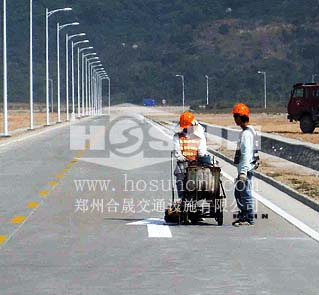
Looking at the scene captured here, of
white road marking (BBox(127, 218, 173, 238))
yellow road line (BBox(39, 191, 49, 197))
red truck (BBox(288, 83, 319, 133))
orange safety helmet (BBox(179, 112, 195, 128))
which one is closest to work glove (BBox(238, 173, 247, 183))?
orange safety helmet (BBox(179, 112, 195, 128))

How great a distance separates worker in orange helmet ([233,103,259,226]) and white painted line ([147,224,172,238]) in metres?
1.10

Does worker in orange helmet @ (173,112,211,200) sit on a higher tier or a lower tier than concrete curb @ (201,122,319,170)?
higher

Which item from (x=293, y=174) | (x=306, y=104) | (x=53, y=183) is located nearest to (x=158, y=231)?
(x=53, y=183)

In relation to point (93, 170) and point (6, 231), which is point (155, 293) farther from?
point (93, 170)

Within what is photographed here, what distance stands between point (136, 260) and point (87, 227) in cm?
353

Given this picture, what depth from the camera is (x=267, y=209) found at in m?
18.1

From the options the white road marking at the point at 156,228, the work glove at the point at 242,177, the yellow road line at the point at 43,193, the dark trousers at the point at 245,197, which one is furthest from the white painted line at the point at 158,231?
the yellow road line at the point at 43,193

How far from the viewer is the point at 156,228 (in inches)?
606

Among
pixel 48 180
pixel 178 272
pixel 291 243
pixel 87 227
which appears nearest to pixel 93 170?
pixel 48 180

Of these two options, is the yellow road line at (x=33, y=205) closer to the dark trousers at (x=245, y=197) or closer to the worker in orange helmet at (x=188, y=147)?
the worker in orange helmet at (x=188, y=147)

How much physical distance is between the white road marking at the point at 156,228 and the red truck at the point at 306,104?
37917mm

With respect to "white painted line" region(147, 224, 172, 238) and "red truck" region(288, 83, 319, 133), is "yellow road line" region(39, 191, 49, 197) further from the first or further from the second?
"red truck" region(288, 83, 319, 133)

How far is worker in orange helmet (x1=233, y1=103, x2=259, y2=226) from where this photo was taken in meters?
15.1

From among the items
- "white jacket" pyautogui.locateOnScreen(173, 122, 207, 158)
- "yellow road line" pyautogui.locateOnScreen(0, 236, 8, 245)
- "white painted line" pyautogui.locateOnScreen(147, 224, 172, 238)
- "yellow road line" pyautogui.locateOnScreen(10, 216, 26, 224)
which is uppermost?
"white jacket" pyautogui.locateOnScreen(173, 122, 207, 158)
